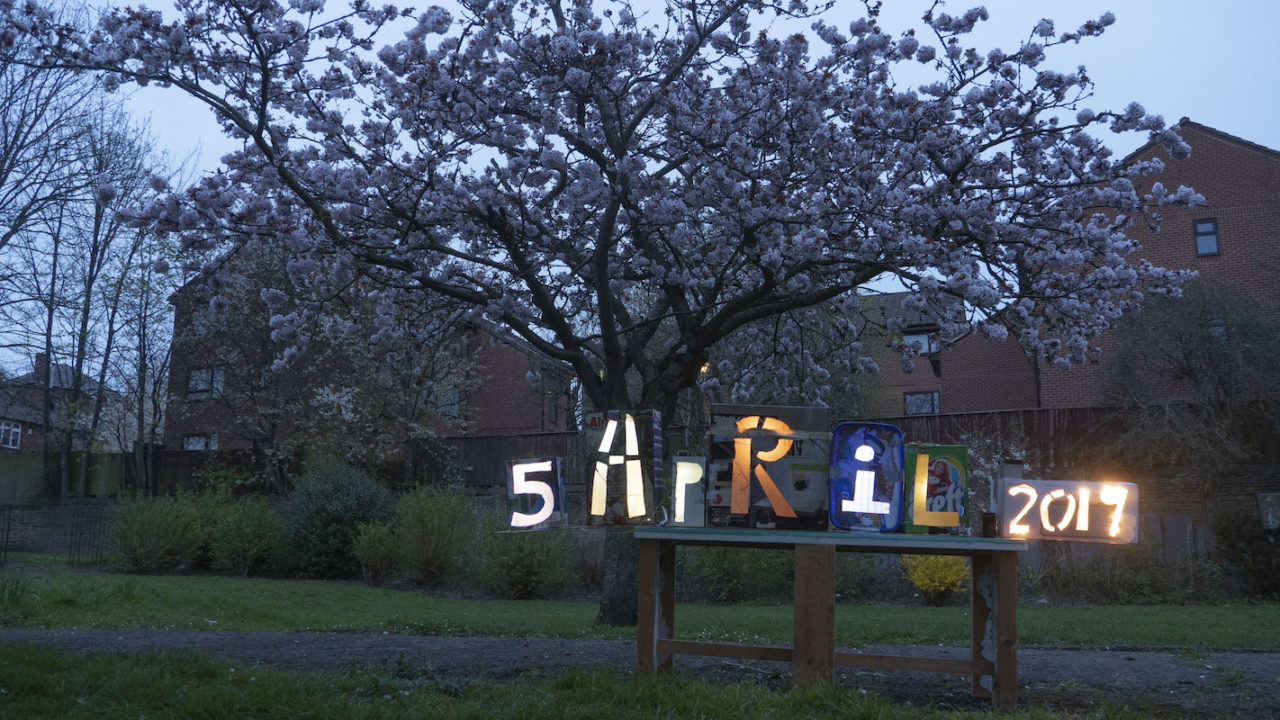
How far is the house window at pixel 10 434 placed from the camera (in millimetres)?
56481

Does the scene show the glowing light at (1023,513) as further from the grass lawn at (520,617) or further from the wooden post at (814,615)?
the grass lawn at (520,617)

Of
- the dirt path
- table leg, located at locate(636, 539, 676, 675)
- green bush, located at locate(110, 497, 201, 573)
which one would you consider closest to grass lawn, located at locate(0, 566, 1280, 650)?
the dirt path

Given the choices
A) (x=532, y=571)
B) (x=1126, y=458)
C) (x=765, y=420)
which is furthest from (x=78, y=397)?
(x=765, y=420)

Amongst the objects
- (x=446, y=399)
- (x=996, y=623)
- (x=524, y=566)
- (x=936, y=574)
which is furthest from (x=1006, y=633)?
(x=446, y=399)

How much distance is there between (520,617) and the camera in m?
14.2

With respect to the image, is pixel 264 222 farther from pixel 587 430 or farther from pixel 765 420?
pixel 765 420

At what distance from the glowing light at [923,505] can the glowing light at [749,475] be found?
47 cm

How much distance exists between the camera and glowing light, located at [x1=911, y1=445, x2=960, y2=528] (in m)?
6.52

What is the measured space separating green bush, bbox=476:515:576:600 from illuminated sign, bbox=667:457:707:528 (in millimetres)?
12009

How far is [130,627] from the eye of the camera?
35.6ft

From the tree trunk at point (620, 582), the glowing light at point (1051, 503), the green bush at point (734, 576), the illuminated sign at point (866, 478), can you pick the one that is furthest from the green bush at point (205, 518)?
the glowing light at point (1051, 503)

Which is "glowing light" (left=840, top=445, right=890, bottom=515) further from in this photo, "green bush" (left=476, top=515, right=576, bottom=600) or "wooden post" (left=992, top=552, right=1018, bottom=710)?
"green bush" (left=476, top=515, right=576, bottom=600)

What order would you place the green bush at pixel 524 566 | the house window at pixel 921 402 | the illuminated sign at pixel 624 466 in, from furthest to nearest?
the house window at pixel 921 402 < the green bush at pixel 524 566 < the illuminated sign at pixel 624 466

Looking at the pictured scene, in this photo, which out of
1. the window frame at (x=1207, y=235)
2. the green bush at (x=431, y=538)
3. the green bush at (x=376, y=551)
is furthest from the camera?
the window frame at (x=1207, y=235)
